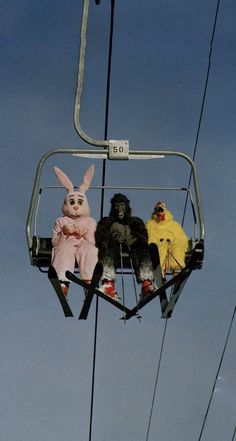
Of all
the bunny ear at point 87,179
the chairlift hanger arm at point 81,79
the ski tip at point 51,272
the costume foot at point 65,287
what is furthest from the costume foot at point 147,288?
the chairlift hanger arm at point 81,79

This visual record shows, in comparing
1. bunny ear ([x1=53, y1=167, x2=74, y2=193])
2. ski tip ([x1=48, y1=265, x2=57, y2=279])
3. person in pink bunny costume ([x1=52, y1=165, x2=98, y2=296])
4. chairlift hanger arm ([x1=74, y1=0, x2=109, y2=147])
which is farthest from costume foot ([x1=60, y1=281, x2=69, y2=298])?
chairlift hanger arm ([x1=74, y1=0, x2=109, y2=147])

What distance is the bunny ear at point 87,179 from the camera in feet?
29.0

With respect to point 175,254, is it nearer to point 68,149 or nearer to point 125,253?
point 125,253

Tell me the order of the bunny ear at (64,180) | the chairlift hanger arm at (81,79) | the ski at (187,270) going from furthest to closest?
the bunny ear at (64,180) → the ski at (187,270) → the chairlift hanger arm at (81,79)

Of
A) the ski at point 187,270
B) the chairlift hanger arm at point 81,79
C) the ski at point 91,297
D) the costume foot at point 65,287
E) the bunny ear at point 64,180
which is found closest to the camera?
the chairlift hanger arm at point 81,79

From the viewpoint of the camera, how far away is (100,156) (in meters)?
7.41

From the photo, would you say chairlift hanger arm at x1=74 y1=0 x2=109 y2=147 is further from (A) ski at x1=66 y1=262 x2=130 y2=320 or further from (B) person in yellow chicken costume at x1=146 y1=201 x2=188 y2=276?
(B) person in yellow chicken costume at x1=146 y1=201 x2=188 y2=276

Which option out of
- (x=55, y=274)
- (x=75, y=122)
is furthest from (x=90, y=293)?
(x=75, y=122)

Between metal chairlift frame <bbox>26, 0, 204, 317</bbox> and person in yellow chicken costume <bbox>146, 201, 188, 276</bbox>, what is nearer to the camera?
metal chairlift frame <bbox>26, 0, 204, 317</bbox>

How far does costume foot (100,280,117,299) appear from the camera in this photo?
8.12 metres

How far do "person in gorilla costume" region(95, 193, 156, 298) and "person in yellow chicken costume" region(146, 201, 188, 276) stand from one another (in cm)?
15

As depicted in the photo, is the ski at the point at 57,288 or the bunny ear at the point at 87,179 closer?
the ski at the point at 57,288

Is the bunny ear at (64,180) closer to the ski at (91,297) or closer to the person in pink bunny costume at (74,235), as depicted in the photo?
the person in pink bunny costume at (74,235)

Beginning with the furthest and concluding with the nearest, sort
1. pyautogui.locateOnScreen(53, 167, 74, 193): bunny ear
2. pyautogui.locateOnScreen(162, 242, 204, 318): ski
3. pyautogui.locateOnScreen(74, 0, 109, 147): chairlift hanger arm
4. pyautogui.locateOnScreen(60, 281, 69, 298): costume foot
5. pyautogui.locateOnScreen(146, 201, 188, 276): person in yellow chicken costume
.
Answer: pyautogui.locateOnScreen(53, 167, 74, 193): bunny ear
pyautogui.locateOnScreen(146, 201, 188, 276): person in yellow chicken costume
pyautogui.locateOnScreen(60, 281, 69, 298): costume foot
pyautogui.locateOnScreen(162, 242, 204, 318): ski
pyautogui.locateOnScreen(74, 0, 109, 147): chairlift hanger arm
